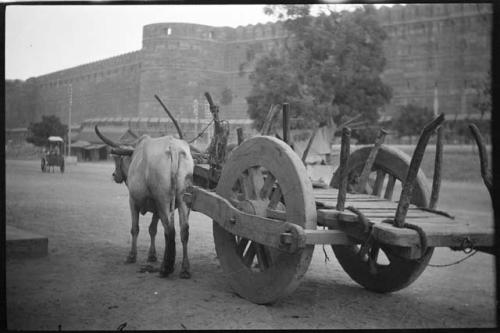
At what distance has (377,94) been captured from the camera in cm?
1372

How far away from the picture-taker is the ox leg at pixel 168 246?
15.1ft

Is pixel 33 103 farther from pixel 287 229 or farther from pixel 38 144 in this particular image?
pixel 287 229

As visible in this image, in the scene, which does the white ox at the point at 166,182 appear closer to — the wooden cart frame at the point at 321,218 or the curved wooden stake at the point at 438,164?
the wooden cart frame at the point at 321,218

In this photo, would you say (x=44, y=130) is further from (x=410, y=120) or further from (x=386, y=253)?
(x=410, y=120)

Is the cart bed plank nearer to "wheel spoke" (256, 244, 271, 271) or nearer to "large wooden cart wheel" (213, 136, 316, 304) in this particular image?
"large wooden cart wheel" (213, 136, 316, 304)

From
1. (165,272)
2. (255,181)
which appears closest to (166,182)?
(165,272)

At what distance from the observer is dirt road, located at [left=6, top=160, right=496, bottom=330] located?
346 centimetres

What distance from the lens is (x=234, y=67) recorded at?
31812 millimetres

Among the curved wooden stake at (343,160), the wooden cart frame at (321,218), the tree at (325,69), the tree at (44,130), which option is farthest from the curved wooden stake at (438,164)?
the tree at (325,69)

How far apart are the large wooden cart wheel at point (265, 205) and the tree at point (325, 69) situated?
7671 millimetres

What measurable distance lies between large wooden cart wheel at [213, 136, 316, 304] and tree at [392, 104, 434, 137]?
848cm

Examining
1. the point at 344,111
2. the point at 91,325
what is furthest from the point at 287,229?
the point at 344,111

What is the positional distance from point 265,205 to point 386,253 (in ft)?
3.45

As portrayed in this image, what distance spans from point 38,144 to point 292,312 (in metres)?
3.17
